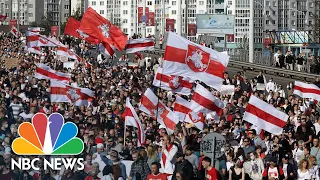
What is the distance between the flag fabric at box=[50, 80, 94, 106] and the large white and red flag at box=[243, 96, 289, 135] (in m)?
8.30

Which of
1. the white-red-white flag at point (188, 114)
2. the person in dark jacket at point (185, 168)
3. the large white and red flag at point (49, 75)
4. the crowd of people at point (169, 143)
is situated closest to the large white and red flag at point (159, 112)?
the crowd of people at point (169, 143)

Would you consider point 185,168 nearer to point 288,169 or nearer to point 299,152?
point 288,169

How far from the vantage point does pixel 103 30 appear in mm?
35375

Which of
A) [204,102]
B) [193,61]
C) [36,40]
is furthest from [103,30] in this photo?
[193,61]

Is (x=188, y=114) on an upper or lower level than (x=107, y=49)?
lower

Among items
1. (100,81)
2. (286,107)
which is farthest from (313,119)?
(100,81)

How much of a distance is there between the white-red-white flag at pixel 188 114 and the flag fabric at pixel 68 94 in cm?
552

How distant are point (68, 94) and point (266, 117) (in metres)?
8.77

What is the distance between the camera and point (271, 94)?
31.1 meters

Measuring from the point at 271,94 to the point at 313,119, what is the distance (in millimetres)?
5159

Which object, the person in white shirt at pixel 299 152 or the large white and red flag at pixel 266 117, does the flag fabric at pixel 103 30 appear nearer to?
the large white and red flag at pixel 266 117

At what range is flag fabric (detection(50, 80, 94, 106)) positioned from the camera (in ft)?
93.2

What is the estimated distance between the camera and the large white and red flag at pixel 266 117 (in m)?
21.0

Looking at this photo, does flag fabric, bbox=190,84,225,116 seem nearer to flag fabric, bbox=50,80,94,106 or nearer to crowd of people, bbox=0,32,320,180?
crowd of people, bbox=0,32,320,180
